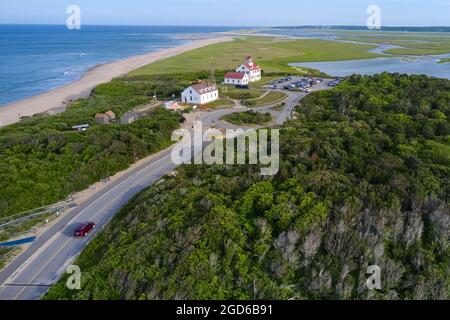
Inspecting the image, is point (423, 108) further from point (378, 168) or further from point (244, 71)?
point (244, 71)

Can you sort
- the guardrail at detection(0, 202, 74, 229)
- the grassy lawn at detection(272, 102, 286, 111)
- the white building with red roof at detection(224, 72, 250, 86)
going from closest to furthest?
1. the guardrail at detection(0, 202, 74, 229)
2. the grassy lawn at detection(272, 102, 286, 111)
3. the white building with red roof at detection(224, 72, 250, 86)

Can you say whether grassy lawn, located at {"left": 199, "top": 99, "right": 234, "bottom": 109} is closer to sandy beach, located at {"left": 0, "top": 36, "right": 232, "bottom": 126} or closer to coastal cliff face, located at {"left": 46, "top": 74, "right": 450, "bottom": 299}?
coastal cliff face, located at {"left": 46, "top": 74, "right": 450, "bottom": 299}

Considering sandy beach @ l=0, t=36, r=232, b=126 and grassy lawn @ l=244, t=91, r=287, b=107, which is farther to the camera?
sandy beach @ l=0, t=36, r=232, b=126

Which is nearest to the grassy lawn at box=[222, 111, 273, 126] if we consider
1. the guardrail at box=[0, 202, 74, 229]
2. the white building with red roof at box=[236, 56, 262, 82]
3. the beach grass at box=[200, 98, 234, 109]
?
the beach grass at box=[200, 98, 234, 109]

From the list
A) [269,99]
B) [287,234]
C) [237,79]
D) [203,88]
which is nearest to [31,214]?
[287,234]

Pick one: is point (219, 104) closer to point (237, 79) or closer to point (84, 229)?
point (237, 79)
